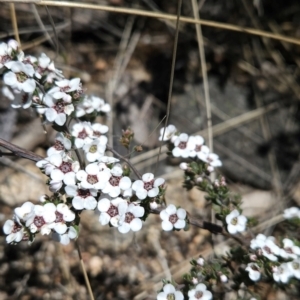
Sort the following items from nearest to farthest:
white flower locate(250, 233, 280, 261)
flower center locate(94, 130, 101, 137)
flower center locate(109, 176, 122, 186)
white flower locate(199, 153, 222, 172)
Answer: flower center locate(109, 176, 122, 186) < white flower locate(250, 233, 280, 261) < flower center locate(94, 130, 101, 137) < white flower locate(199, 153, 222, 172)

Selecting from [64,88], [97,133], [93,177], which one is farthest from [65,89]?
A: [93,177]

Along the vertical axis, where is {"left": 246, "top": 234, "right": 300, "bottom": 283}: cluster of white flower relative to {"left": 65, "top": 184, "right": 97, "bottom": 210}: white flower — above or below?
below

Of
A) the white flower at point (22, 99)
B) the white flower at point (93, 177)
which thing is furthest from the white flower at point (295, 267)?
the white flower at point (22, 99)

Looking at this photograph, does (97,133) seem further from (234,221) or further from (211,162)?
(234,221)

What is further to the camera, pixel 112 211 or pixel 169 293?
pixel 169 293

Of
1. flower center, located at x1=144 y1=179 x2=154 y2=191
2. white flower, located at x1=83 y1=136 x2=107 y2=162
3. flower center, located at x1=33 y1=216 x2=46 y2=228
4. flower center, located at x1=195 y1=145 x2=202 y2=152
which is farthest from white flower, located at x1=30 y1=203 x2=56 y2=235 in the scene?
flower center, located at x1=195 y1=145 x2=202 y2=152

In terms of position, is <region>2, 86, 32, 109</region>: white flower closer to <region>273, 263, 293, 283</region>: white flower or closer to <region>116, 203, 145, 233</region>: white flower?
<region>116, 203, 145, 233</region>: white flower

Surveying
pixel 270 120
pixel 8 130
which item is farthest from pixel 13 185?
pixel 270 120
